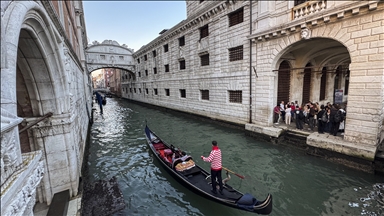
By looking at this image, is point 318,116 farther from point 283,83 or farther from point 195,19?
point 195,19

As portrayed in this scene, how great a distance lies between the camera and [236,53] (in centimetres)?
1132

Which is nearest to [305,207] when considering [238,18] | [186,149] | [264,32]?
[186,149]

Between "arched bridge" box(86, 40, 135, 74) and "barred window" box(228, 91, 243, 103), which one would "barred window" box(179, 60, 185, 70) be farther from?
"arched bridge" box(86, 40, 135, 74)

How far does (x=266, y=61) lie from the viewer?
378 inches

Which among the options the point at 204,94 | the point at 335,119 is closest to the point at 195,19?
the point at 204,94

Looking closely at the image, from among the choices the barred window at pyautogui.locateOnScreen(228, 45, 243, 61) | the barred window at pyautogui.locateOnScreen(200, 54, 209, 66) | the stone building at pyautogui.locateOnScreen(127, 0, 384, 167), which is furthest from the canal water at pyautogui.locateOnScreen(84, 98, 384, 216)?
the barred window at pyautogui.locateOnScreen(200, 54, 209, 66)

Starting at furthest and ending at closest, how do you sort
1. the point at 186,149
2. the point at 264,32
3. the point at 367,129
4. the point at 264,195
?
1. the point at 264,32
2. the point at 186,149
3. the point at 367,129
4. the point at 264,195

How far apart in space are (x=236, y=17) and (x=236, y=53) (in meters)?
2.14

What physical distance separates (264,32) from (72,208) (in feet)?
33.2

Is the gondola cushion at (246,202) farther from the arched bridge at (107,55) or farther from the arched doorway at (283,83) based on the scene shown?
the arched bridge at (107,55)

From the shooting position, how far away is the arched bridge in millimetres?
24837

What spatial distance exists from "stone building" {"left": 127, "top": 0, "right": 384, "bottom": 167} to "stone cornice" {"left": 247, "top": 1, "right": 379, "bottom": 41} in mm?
28

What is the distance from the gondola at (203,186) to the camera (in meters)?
3.80

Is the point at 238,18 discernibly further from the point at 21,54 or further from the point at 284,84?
the point at 21,54
